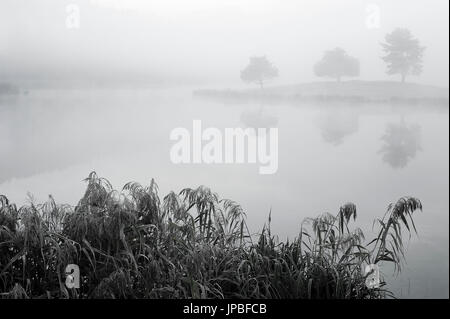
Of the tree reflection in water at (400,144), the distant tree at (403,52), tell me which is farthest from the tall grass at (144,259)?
the distant tree at (403,52)

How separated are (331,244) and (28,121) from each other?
3759 mm

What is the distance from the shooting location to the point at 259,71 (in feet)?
17.1

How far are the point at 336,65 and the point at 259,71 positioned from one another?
81 centimetres

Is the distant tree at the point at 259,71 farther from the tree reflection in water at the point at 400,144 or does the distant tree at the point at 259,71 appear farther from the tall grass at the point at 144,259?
the tall grass at the point at 144,259

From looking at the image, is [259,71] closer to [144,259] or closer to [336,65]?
[336,65]

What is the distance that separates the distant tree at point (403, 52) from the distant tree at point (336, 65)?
1.18 feet

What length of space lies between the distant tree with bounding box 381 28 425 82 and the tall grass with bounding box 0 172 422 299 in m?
2.55

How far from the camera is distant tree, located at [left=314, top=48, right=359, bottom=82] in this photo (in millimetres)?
5062

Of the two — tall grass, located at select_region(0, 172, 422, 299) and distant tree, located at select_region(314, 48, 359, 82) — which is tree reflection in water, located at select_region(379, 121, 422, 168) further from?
tall grass, located at select_region(0, 172, 422, 299)

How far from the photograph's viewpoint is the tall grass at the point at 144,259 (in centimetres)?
246
